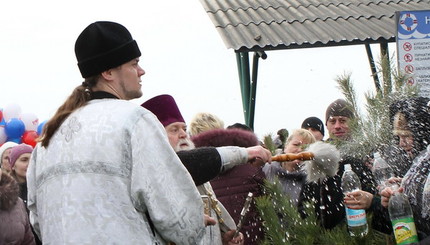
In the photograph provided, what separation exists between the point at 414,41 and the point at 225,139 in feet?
9.20

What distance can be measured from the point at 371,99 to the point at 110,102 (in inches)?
54.1

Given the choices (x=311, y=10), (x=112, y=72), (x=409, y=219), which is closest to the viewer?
(x=112, y=72)

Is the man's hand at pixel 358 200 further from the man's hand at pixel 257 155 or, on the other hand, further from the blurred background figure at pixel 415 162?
the man's hand at pixel 257 155

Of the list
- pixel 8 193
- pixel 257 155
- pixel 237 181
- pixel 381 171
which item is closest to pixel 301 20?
pixel 8 193

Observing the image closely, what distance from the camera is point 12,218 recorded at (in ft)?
20.2

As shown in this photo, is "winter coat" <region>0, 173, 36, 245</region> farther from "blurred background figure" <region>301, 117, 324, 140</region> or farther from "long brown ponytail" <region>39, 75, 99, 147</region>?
"long brown ponytail" <region>39, 75, 99, 147</region>

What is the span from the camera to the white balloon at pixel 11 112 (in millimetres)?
11519

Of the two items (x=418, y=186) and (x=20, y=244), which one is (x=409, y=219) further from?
(x=20, y=244)

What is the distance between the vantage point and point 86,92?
3.21 metres

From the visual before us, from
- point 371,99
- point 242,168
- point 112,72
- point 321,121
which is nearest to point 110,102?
point 112,72

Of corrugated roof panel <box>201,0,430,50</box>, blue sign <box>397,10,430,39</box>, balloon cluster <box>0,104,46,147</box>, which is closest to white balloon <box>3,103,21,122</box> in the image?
balloon cluster <box>0,104,46,147</box>

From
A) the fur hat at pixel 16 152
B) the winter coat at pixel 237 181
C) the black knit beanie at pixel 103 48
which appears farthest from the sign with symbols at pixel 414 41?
the black knit beanie at pixel 103 48

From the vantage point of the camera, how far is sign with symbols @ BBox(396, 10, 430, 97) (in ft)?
22.4

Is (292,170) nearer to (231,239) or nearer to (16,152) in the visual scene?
(231,239)
